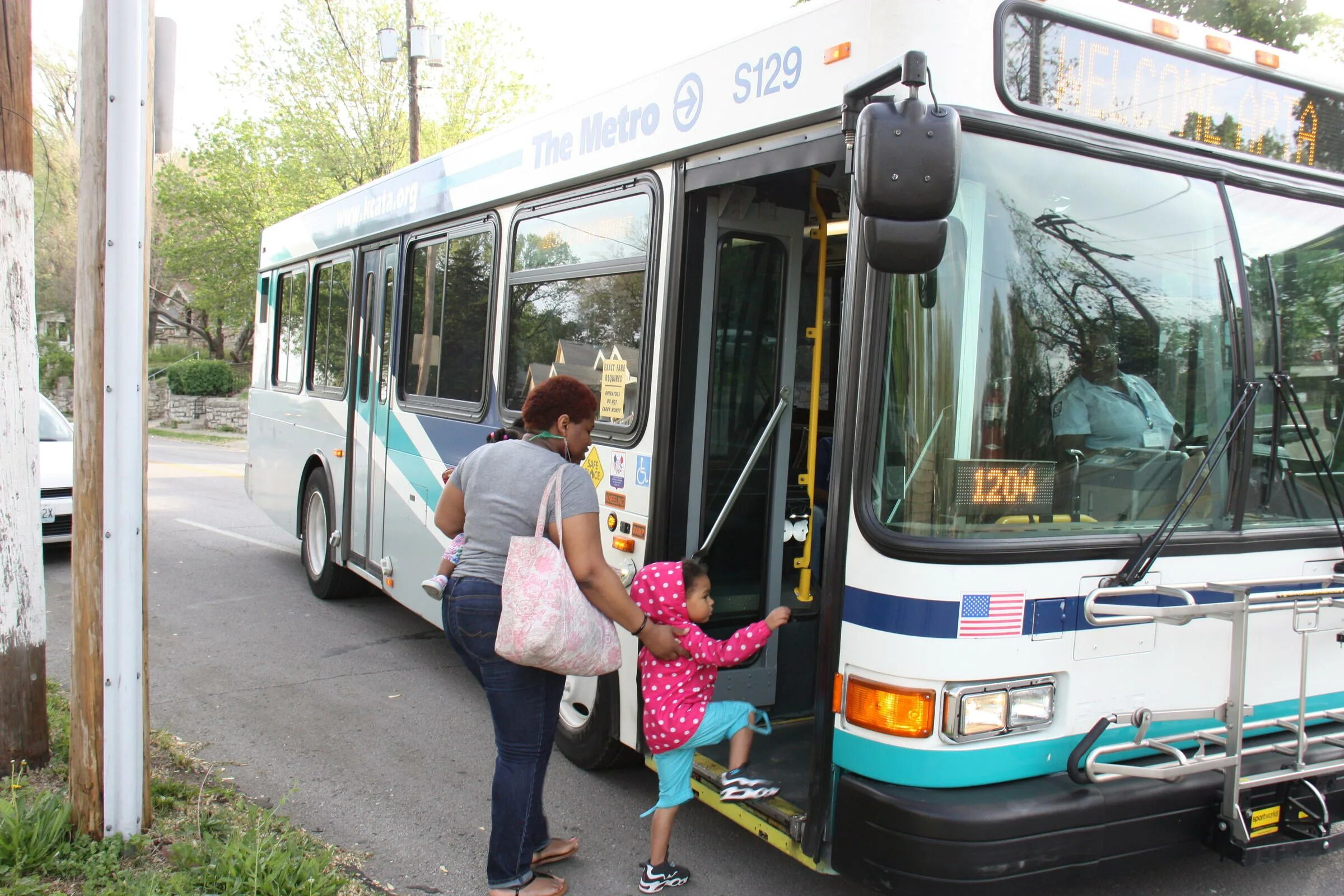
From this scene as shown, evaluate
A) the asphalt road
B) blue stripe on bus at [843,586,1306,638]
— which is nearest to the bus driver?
blue stripe on bus at [843,586,1306,638]

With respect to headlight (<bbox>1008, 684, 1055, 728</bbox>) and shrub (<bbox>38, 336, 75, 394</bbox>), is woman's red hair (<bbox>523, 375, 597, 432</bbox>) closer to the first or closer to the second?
headlight (<bbox>1008, 684, 1055, 728</bbox>)

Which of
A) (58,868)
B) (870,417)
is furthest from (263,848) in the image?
(870,417)

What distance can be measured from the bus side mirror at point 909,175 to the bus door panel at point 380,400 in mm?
4714

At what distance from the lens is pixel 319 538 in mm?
8250

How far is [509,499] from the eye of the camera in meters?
3.38

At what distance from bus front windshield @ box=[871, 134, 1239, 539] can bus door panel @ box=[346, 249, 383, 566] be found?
4.92 metres

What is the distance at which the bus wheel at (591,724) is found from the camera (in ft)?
14.5

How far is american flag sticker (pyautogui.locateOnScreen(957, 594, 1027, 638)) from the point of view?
2953 millimetres

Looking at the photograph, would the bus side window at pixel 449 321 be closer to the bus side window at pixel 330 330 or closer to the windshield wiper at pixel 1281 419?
the bus side window at pixel 330 330

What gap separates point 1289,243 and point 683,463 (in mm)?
2235

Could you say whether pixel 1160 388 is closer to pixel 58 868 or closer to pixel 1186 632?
pixel 1186 632

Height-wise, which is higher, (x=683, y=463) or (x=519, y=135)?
(x=519, y=135)

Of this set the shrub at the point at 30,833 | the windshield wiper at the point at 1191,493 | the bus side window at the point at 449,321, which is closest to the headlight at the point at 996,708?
the windshield wiper at the point at 1191,493

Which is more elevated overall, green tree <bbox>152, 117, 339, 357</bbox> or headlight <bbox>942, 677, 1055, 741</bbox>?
green tree <bbox>152, 117, 339, 357</bbox>
